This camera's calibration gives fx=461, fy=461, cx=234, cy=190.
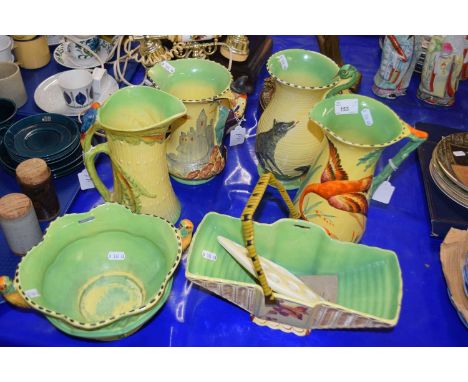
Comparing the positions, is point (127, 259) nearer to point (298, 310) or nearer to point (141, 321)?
point (141, 321)

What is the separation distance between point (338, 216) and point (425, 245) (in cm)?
37

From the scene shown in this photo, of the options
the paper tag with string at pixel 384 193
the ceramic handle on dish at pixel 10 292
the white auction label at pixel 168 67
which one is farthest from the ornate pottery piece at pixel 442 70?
the ceramic handle on dish at pixel 10 292

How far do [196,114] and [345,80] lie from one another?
0.38 m

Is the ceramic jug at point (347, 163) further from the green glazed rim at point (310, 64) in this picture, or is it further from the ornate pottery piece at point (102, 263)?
the ornate pottery piece at point (102, 263)

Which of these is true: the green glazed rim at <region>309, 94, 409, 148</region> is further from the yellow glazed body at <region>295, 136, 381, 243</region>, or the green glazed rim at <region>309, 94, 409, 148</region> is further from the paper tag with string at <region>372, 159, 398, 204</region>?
the paper tag with string at <region>372, 159, 398, 204</region>

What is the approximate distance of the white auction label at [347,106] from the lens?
42.8 inches

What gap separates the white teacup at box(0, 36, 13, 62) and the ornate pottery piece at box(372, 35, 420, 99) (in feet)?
4.47

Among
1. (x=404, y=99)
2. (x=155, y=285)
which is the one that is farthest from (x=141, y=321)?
(x=404, y=99)

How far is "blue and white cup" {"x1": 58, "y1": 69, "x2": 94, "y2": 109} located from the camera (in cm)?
147

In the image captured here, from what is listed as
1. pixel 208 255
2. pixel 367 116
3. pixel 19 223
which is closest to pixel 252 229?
pixel 208 255

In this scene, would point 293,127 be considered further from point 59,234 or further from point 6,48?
point 6,48

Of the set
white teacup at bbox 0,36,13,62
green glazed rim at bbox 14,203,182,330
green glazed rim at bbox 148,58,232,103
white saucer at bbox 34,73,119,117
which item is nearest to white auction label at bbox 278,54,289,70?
green glazed rim at bbox 148,58,232,103

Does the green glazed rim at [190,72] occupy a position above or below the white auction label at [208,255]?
above

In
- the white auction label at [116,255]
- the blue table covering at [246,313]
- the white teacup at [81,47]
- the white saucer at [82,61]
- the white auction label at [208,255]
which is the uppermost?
the white teacup at [81,47]
